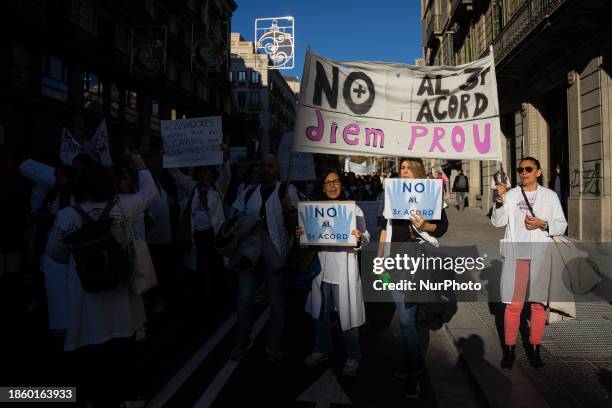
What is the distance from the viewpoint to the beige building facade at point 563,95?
383 inches

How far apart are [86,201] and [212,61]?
18.3 m

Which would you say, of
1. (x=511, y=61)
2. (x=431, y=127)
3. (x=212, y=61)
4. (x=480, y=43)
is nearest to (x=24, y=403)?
(x=431, y=127)

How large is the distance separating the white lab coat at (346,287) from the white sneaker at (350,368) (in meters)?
0.30

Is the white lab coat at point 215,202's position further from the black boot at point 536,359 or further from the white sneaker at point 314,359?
the black boot at point 536,359

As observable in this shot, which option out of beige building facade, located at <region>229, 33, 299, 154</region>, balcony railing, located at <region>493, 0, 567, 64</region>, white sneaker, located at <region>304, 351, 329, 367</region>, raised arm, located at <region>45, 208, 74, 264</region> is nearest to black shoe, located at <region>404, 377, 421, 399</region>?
white sneaker, located at <region>304, 351, 329, 367</region>

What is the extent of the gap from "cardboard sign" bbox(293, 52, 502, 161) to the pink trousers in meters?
1.07

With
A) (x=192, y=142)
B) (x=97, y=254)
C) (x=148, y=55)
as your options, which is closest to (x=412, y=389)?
(x=97, y=254)

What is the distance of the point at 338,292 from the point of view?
3.78 meters

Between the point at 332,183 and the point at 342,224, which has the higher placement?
the point at 332,183

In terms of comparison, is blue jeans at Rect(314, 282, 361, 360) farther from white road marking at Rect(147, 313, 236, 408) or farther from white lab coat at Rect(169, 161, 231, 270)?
white lab coat at Rect(169, 161, 231, 270)

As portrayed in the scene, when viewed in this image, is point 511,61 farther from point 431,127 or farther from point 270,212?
point 270,212

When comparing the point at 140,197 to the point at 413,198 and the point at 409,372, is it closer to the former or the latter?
the point at 413,198

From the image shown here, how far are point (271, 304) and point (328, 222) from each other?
1013 mm

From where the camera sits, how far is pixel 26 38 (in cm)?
1730
